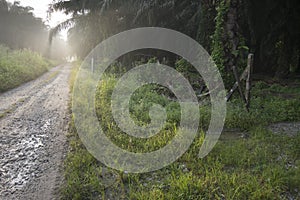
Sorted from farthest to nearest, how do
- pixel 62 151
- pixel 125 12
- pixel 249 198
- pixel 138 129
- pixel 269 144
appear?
1. pixel 125 12
2. pixel 138 129
3. pixel 269 144
4. pixel 62 151
5. pixel 249 198

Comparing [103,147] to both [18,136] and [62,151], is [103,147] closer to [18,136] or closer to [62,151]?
[62,151]

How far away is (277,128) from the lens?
5293 mm

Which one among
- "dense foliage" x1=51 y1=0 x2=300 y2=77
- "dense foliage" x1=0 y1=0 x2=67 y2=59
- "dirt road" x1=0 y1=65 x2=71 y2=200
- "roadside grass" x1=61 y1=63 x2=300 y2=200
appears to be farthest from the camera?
"dense foliage" x1=0 y1=0 x2=67 y2=59

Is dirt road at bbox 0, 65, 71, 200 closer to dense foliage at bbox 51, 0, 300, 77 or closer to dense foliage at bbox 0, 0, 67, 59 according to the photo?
dense foliage at bbox 51, 0, 300, 77

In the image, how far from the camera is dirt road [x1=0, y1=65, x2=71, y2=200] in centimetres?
312

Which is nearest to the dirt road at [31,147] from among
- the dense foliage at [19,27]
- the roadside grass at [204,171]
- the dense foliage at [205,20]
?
the roadside grass at [204,171]

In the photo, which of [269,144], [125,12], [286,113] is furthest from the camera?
[125,12]

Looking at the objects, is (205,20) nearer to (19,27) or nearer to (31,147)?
(31,147)

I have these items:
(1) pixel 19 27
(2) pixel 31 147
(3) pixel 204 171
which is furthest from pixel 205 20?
(1) pixel 19 27

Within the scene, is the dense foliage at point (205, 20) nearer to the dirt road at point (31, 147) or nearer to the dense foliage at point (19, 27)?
the dirt road at point (31, 147)

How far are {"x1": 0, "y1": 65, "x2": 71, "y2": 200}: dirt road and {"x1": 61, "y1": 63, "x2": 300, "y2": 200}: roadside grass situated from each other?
0.23 m

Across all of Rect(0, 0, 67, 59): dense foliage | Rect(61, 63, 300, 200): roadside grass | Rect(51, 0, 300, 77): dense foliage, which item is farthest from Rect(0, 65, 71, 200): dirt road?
Rect(0, 0, 67, 59): dense foliage

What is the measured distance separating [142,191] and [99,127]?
2332 millimetres

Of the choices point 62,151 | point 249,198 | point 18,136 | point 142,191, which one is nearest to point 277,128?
point 249,198
